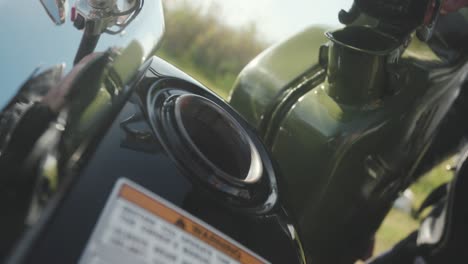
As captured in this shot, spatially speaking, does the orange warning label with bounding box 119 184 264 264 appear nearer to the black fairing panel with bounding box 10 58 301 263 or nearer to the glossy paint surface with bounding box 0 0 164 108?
the black fairing panel with bounding box 10 58 301 263

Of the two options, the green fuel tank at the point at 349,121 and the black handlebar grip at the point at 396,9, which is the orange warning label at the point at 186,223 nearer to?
the green fuel tank at the point at 349,121

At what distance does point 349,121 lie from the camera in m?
1.04

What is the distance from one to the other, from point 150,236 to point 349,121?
50 cm

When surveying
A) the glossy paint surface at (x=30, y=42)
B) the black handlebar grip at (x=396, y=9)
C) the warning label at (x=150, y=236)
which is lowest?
the warning label at (x=150, y=236)

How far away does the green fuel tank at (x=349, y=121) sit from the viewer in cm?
104

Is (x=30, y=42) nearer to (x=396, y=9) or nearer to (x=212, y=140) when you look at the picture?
(x=212, y=140)

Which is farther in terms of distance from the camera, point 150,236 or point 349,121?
point 349,121

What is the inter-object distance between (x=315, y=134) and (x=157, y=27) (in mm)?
339

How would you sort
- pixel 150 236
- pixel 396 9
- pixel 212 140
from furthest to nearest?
pixel 396 9 < pixel 212 140 < pixel 150 236

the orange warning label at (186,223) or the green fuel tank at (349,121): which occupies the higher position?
the green fuel tank at (349,121)

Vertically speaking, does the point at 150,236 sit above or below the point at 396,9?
below

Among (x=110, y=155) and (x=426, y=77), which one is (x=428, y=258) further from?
(x=110, y=155)

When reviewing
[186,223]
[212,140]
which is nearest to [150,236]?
[186,223]

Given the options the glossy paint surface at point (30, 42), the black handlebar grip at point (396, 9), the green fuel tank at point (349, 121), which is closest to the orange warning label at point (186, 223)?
the glossy paint surface at point (30, 42)
